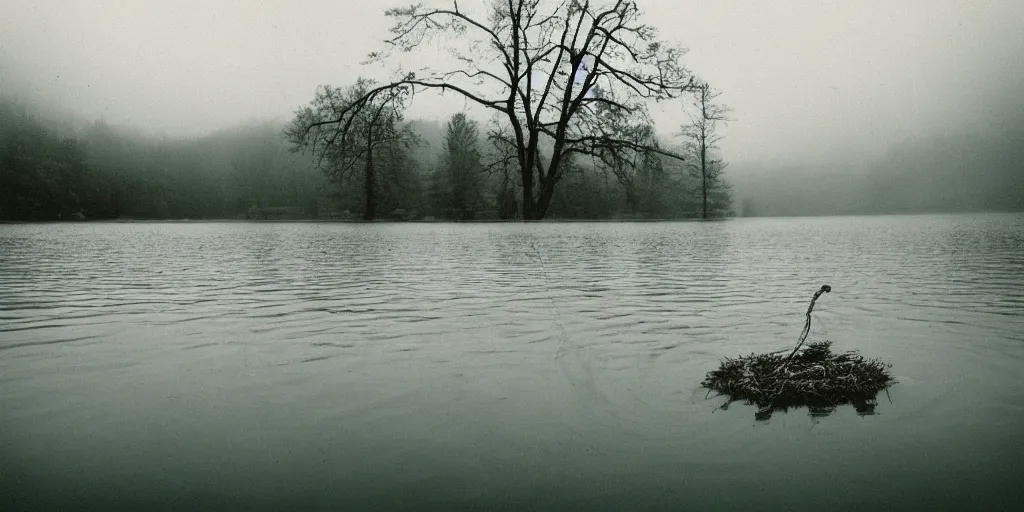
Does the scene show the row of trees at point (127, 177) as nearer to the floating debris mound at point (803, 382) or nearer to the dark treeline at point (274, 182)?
the dark treeline at point (274, 182)

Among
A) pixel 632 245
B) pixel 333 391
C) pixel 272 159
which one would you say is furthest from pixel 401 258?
pixel 272 159

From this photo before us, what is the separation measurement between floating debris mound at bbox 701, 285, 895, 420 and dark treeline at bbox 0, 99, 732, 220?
77.1ft

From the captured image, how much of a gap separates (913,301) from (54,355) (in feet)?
18.4

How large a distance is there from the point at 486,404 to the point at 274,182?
6733 centimetres

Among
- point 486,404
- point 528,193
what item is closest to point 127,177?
point 528,193

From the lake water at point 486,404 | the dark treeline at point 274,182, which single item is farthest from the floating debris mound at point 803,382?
the dark treeline at point 274,182

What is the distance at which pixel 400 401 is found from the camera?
2566 millimetres

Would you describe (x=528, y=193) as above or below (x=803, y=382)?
above

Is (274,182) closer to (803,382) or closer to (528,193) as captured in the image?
(528,193)

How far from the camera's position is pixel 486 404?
252 centimetres

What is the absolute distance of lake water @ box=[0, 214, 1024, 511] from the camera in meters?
1.79

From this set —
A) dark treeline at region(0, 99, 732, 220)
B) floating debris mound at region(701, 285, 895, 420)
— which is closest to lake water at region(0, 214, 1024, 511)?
floating debris mound at region(701, 285, 895, 420)

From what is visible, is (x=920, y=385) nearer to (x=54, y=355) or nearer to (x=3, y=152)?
(x=54, y=355)

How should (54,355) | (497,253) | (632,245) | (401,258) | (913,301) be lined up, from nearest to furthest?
(54,355) → (913,301) → (401,258) → (497,253) → (632,245)
